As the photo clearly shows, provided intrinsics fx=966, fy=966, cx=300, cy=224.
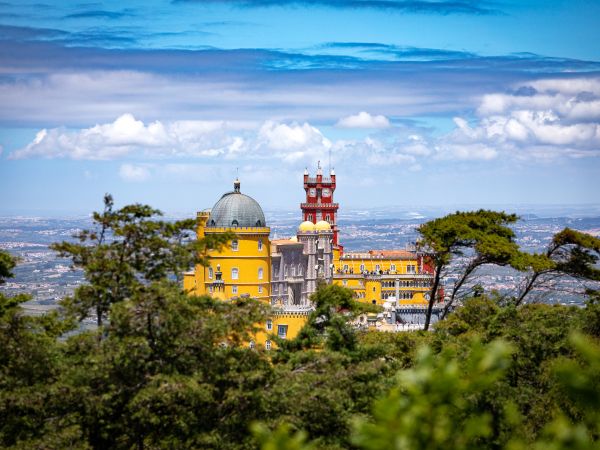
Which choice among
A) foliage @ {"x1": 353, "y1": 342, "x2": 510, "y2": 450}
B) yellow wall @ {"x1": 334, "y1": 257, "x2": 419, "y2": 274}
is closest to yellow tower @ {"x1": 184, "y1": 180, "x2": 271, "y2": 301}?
yellow wall @ {"x1": 334, "y1": 257, "x2": 419, "y2": 274}

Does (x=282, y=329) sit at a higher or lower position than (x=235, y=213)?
lower

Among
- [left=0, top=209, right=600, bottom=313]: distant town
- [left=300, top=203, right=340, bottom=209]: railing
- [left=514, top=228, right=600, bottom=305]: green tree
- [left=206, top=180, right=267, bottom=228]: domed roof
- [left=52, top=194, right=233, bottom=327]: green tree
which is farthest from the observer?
[left=300, top=203, right=340, bottom=209]: railing

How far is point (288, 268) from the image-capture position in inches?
2785

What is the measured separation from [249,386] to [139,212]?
15.9 feet

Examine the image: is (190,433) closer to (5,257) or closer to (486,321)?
(5,257)

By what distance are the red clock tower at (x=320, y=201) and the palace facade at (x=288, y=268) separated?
116 mm

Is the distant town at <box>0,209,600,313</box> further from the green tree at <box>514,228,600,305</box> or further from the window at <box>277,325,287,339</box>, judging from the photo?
the window at <box>277,325,287,339</box>

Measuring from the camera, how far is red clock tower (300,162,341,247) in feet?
313

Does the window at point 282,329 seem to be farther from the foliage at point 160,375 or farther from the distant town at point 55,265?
the foliage at point 160,375

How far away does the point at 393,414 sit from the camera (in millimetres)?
7230

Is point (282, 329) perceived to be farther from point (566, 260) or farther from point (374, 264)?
point (374, 264)

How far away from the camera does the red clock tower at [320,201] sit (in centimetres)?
9544

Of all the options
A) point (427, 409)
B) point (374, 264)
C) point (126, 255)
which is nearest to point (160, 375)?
point (126, 255)

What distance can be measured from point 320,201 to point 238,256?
35282 mm
